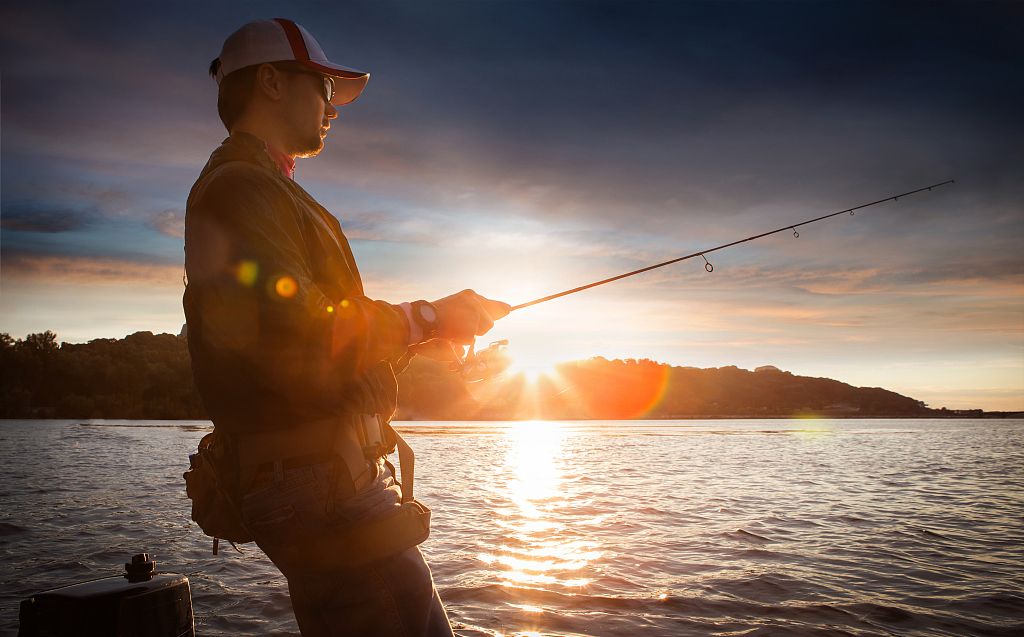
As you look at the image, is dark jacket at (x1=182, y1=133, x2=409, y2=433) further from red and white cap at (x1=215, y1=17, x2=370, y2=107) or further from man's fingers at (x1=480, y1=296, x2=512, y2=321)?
man's fingers at (x1=480, y1=296, x2=512, y2=321)

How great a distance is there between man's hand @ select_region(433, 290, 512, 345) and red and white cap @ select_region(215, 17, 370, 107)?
1.06 meters

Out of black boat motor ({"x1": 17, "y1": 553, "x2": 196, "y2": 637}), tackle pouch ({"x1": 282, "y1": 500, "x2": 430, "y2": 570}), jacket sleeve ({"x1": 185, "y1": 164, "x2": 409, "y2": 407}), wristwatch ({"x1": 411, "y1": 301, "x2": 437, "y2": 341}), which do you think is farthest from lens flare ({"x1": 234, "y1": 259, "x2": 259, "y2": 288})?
black boat motor ({"x1": 17, "y1": 553, "x2": 196, "y2": 637})

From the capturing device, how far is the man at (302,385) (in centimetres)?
218

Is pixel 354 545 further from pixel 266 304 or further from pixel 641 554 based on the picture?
pixel 641 554

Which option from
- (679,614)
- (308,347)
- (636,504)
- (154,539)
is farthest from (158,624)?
(636,504)

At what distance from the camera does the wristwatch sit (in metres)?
2.57

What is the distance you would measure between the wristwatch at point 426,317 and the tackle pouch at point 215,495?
2.74 ft

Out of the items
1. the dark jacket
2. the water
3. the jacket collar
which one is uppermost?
the jacket collar

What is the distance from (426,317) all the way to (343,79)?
115 cm

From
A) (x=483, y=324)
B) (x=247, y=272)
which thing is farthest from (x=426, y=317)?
(x=247, y=272)

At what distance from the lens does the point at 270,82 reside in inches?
106

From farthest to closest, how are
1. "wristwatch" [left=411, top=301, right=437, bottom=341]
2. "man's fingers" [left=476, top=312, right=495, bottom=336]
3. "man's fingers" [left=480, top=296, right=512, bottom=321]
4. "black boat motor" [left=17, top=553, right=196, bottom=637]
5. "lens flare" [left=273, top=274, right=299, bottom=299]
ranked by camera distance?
1. "man's fingers" [left=480, top=296, right=512, bottom=321]
2. "black boat motor" [left=17, top=553, right=196, bottom=637]
3. "man's fingers" [left=476, top=312, right=495, bottom=336]
4. "wristwatch" [left=411, top=301, right=437, bottom=341]
5. "lens flare" [left=273, top=274, right=299, bottom=299]

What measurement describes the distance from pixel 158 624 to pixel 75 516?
42.7ft

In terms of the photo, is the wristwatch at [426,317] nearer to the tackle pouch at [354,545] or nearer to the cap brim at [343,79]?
the tackle pouch at [354,545]
